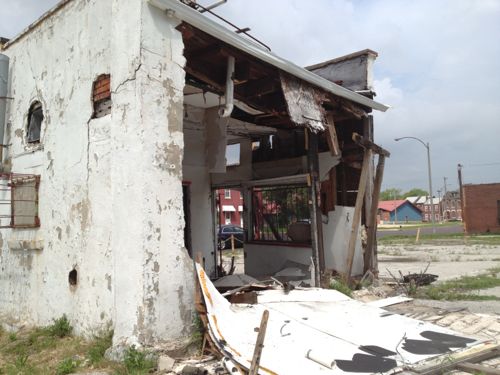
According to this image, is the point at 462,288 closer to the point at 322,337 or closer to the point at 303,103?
the point at 303,103

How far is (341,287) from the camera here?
869 centimetres

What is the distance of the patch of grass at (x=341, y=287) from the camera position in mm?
8523

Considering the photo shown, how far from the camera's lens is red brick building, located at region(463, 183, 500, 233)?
35.5 metres

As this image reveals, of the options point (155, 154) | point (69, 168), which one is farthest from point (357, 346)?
point (69, 168)

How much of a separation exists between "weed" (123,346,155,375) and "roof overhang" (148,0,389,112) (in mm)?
3981

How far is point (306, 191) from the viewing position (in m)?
9.78

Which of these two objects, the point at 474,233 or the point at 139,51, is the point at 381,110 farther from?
the point at 474,233

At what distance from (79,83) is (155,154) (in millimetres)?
2163

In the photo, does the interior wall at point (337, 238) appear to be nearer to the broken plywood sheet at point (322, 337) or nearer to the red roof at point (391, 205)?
the broken plywood sheet at point (322, 337)

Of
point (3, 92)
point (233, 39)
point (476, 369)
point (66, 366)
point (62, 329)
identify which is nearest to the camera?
point (476, 369)

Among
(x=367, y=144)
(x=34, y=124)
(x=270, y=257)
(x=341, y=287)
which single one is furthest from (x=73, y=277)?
(x=367, y=144)

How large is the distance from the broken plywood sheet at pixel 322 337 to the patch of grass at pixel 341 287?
2.29 metres

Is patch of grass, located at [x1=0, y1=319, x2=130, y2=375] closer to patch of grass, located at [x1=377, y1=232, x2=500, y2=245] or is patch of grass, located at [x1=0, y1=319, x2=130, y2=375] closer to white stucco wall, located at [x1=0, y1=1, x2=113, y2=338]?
white stucco wall, located at [x1=0, y1=1, x2=113, y2=338]

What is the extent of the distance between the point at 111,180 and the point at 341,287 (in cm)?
524
